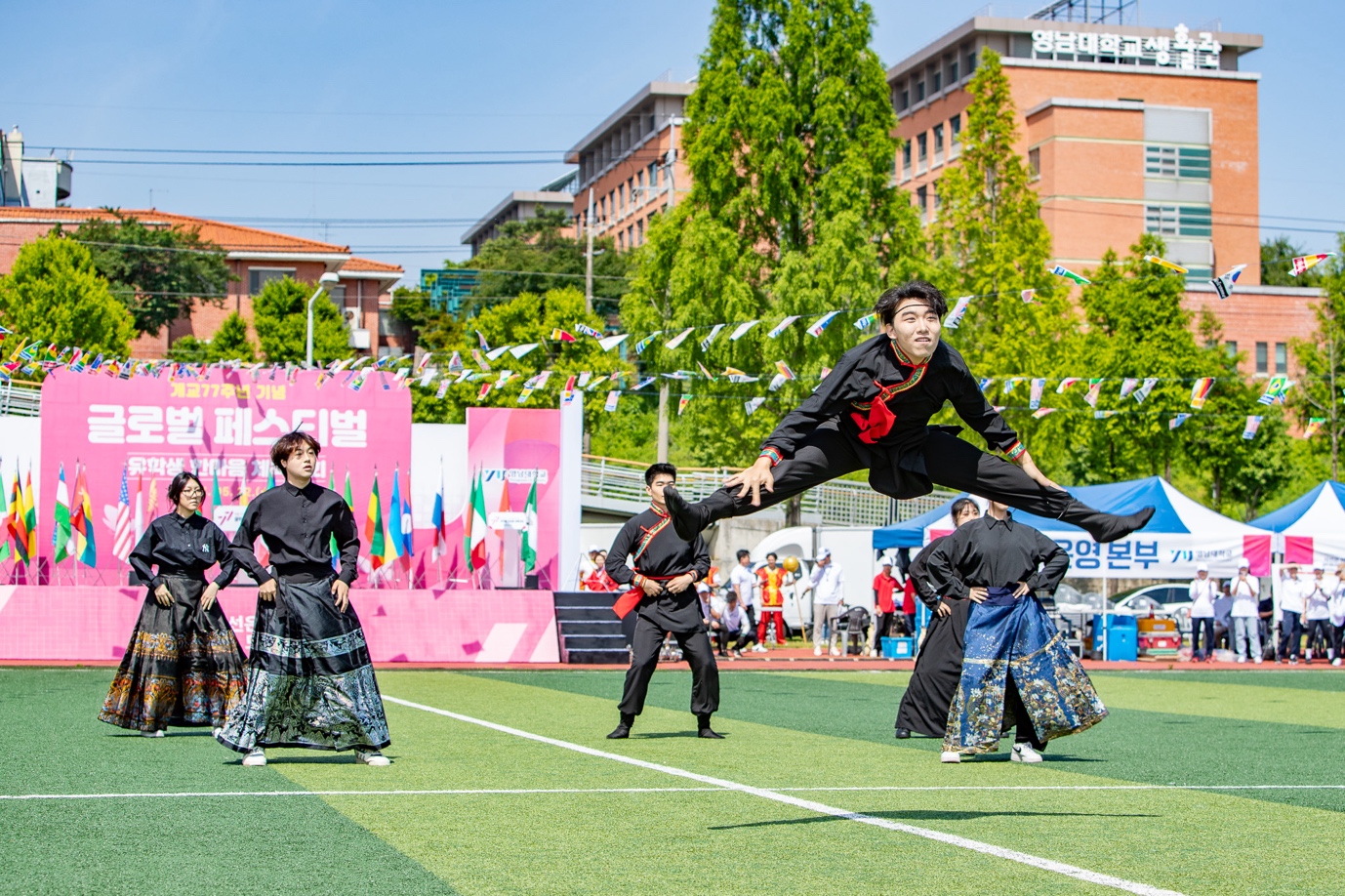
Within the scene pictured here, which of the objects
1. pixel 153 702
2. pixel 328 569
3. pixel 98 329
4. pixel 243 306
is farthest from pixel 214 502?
pixel 243 306

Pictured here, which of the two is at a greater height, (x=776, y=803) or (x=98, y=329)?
(x=98, y=329)

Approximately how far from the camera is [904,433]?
21.2 ft

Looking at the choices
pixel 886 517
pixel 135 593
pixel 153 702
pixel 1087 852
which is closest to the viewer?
pixel 1087 852

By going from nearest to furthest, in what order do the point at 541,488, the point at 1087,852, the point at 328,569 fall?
the point at 1087,852 → the point at 328,569 → the point at 541,488

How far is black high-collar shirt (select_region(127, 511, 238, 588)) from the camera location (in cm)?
1127

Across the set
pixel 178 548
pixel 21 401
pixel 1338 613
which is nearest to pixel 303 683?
pixel 178 548

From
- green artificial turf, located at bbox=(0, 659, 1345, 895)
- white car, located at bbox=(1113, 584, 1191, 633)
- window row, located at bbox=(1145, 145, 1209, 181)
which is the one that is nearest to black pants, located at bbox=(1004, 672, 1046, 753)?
green artificial turf, located at bbox=(0, 659, 1345, 895)

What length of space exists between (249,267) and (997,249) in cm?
4152

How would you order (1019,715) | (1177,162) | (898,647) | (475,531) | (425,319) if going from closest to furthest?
(1019,715), (475,531), (898,647), (1177,162), (425,319)

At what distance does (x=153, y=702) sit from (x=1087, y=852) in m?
7.56

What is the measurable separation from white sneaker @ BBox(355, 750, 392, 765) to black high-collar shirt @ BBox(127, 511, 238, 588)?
104 inches

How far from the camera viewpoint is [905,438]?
6.47 m

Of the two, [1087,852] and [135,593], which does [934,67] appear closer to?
[135,593]

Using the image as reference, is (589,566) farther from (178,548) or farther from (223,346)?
(223,346)
